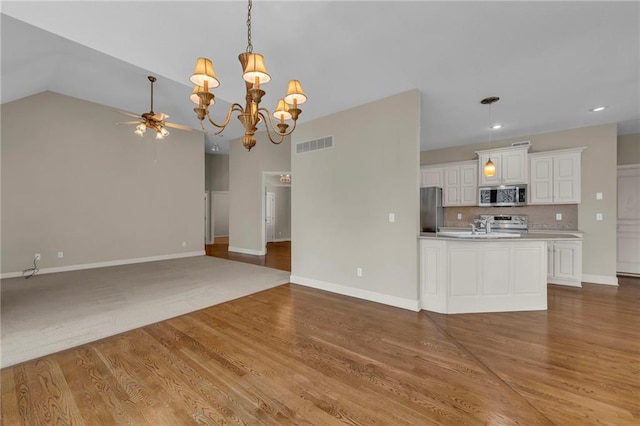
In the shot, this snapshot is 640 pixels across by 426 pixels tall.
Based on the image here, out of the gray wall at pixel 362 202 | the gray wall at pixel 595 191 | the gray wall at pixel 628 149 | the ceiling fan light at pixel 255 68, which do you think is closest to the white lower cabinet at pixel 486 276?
the gray wall at pixel 362 202

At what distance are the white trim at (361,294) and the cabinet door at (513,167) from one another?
12.2 feet

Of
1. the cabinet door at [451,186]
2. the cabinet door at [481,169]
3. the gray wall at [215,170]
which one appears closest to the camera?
the cabinet door at [481,169]

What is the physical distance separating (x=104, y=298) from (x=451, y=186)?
699 centimetres

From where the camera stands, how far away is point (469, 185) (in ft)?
19.1

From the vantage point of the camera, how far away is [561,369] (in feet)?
6.99

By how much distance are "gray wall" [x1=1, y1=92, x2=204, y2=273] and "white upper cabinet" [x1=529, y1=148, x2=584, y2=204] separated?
8.39 metres

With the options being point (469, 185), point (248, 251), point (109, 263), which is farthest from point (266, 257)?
point (469, 185)

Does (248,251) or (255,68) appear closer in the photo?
(255,68)

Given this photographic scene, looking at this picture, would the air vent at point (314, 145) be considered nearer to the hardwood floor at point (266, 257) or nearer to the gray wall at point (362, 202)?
the gray wall at point (362, 202)

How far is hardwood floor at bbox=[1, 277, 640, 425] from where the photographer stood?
166 cm

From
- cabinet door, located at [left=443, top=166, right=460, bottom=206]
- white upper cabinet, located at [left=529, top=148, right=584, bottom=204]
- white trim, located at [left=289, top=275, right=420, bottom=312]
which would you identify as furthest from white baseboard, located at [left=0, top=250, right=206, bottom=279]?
white upper cabinet, located at [left=529, top=148, right=584, bottom=204]

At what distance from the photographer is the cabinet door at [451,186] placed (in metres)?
5.98

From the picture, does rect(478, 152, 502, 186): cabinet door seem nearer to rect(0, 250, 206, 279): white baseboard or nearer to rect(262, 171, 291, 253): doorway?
rect(262, 171, 291, 253): doorway

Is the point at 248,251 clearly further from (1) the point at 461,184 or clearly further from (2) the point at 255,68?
(2) the point at 255,68
